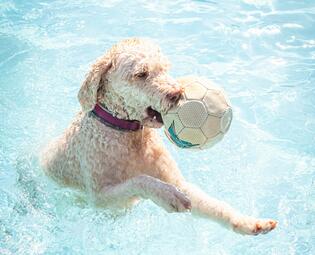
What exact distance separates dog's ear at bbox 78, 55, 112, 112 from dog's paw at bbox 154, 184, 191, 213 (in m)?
0.79

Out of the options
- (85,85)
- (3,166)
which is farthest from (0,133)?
(85,85)

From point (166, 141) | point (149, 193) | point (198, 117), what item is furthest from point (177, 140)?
point (166, 141)

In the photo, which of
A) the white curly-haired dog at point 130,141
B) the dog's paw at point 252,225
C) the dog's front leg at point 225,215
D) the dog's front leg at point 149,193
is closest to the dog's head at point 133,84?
the white curly-haired dog at point 130,141

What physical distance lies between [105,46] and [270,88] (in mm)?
2352

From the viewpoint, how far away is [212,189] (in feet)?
17.5

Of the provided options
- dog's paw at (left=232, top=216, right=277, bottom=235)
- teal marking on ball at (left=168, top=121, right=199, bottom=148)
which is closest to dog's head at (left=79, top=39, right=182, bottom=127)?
teal marking on ball at (left=168, top=121, right=199, bottom=148)

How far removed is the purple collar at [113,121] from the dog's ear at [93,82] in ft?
0.52

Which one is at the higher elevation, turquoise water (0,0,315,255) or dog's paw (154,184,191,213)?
dog's paw (154,184,191,213)

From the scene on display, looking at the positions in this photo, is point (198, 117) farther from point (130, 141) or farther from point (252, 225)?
Result: point (252, 225)

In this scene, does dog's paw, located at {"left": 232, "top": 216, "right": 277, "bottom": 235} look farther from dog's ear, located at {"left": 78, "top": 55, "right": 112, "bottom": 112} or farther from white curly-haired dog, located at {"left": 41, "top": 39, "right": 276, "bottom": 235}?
dog's ear, located at {"left": 78, "top": 55, "right": 112, "bottom": 112}

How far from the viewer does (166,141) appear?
583 cm

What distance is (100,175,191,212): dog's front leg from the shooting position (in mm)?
3379

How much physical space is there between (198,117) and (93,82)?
2.43 ft

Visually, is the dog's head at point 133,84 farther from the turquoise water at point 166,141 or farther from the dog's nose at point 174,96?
the turquoise water at point 166,141
